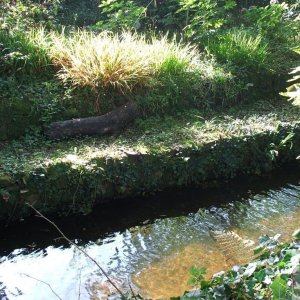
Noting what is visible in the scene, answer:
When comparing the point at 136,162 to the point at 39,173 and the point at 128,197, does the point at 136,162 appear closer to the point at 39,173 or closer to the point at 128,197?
the point at 128,197

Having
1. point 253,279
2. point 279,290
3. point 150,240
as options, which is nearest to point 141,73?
point 150,240

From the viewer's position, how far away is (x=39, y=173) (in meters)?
4.40

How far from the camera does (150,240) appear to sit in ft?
14.1

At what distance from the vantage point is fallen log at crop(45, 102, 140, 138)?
17.5ft

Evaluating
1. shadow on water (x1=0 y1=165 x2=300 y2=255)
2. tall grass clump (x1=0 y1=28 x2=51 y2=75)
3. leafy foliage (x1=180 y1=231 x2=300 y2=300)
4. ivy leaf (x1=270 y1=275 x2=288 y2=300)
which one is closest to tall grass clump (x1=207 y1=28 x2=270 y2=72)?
shadow on water (x1=0 y1=165 x2=300 y2=255)

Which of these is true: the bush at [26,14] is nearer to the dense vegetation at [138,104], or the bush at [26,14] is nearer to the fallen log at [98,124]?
the dense vegetation at [138,104]

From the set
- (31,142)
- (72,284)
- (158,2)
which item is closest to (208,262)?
(72,284)

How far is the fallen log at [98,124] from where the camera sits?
5.32 meters

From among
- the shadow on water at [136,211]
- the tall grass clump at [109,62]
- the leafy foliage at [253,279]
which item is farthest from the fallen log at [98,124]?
the leafy foliage at [253,279]

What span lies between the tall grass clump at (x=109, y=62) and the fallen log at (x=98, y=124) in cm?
30

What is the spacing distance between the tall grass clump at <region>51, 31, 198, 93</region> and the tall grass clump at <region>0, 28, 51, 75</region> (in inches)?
6.5

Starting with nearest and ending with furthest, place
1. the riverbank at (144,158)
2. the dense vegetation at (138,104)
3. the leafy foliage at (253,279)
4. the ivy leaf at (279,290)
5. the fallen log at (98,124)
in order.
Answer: the ivy leaf at (279,290) < the leafy foliage at (253,279) < the riverbank at (144,158) < the dense vegetation at (138,104) < the fallen log at (98,124)

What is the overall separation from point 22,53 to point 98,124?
1.42 metres

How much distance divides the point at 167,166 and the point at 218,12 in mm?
4003
